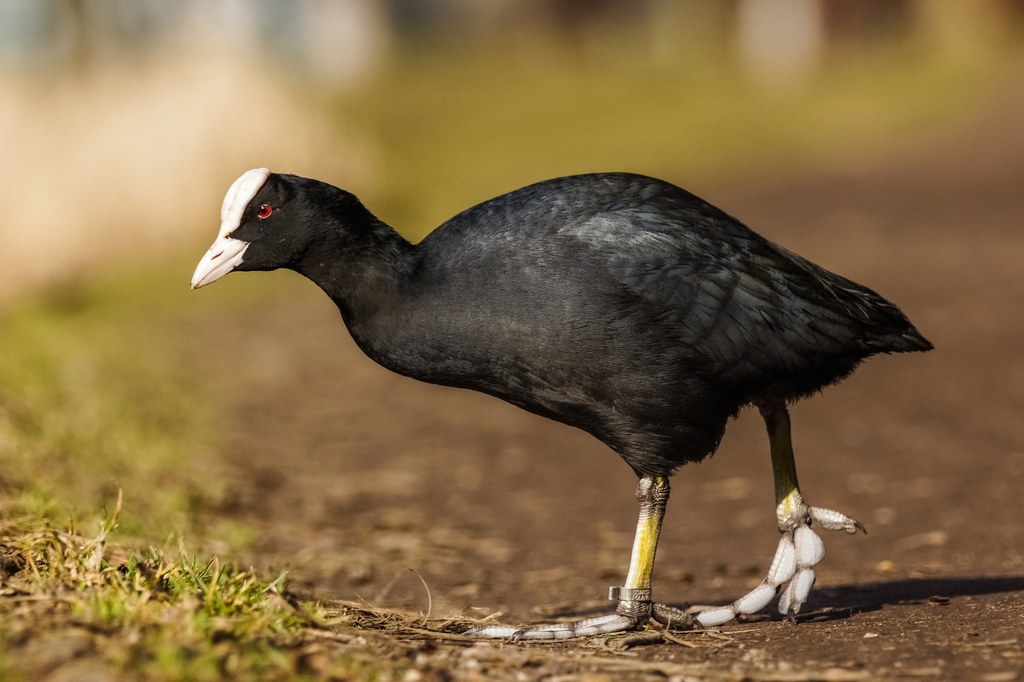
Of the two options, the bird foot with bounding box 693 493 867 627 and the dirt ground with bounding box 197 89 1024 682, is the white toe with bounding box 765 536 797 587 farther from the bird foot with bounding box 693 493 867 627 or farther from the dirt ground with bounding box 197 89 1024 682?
the dirt ground with bounding box 197 89 1024 682

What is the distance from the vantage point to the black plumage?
14.4 feet

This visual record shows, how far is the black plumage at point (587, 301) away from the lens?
14.4ft

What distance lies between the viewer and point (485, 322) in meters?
4.38

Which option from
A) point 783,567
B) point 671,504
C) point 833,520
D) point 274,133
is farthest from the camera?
point 274,133

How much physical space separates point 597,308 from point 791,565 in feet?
3.84

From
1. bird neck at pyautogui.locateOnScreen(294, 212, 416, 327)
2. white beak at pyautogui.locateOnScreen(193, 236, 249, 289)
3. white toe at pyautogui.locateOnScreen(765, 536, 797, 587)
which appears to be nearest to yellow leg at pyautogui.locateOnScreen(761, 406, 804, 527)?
white toe at pyautogui.locateOnScreen(765, 536, 797, 587)

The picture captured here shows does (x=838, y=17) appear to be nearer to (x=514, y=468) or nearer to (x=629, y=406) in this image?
(x=514, y=468)

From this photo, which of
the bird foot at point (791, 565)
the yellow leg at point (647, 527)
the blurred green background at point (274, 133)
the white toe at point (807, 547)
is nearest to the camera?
Answer: the yellow leg at point (647, 527)

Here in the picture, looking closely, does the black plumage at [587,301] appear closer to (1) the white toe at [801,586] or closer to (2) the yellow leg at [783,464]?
(2) the yellow leg at [783,464]

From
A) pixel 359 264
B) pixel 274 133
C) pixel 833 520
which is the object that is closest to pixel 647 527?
pixel 833 520

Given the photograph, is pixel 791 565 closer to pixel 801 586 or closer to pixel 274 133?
pixel 801 586

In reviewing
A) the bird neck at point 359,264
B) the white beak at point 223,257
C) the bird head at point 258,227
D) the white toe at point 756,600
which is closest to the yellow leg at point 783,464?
the white toe at point 756,600

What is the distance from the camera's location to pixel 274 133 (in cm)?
1581

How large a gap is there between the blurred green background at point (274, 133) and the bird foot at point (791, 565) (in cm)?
248
